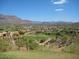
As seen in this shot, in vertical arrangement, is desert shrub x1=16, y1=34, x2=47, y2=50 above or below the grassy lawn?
above

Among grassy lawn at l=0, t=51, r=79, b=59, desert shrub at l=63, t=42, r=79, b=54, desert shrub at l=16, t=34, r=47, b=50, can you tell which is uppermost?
desert shrub at l=16, t=34, r=47, b=50

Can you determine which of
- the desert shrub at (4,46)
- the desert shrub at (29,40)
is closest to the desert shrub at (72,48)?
the desert shrub at (29,40)

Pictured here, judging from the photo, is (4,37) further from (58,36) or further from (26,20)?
(58,36)

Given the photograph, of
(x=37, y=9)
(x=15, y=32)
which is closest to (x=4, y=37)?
(x=15, y=32)

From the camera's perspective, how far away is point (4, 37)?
5062mm

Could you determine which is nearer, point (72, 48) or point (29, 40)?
point (72, 48)

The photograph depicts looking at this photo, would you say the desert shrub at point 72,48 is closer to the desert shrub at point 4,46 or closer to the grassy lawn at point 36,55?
the grassy lawn at point 36,55

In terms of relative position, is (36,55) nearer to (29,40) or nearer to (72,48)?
(29,40)

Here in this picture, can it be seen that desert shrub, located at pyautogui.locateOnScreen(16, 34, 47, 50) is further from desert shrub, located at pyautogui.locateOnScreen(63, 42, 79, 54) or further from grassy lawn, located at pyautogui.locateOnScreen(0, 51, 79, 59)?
desert shrub, located at pyautogui.locateOnScreen(63, 42, 79, 54)

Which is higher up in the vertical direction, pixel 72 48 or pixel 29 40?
pixel 29 40

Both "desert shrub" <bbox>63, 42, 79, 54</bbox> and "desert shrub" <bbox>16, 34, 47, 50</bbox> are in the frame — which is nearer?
"desert shrub" <bbox>63, 42, 79, 54</bbox>

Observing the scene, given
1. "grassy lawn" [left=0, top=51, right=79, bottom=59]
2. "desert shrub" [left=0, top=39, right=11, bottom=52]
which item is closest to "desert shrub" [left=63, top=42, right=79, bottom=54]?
"grassy lawn" [left=0, top=51, right=79, bottom=59]

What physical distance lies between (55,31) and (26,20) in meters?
0.67

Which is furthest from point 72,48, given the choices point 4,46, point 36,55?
point 4,46
